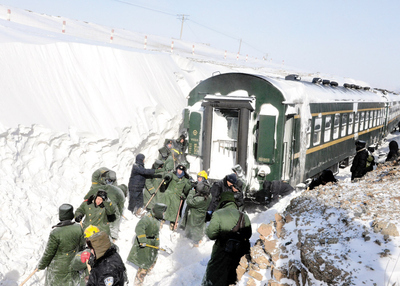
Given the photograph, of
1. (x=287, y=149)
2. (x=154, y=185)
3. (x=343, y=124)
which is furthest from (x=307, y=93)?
(x=154, y=185)

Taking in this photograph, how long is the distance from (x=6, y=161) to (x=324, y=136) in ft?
26.2

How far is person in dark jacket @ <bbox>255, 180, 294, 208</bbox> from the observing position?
25.3 ft

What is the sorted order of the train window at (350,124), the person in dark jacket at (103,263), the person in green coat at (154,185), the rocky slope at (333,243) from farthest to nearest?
the train window at (350,124)
the person in green coat at (154,185)
the person in dark jacket at (103,263)
the rocky slope at (333,243)

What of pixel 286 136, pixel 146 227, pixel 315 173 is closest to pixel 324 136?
pixel 315 173

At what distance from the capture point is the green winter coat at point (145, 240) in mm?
5602

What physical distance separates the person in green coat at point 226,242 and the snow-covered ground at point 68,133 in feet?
3.31

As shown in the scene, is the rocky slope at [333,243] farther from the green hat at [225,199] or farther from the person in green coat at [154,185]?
the person in green coat at [154,185]

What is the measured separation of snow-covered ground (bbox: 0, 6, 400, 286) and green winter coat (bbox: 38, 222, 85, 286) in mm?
685

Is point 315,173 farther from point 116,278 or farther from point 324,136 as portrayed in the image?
point 116,278

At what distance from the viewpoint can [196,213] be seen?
7.07 meters

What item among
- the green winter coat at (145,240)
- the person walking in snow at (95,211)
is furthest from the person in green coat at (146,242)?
the person walking in snow at (95,211)

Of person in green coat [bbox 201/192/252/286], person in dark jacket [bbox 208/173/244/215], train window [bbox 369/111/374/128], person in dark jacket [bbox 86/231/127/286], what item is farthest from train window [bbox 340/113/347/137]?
person in dark jacket [bbox 86/231/127/286]

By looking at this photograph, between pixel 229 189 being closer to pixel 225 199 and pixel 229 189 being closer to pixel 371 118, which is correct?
pixel 225 199

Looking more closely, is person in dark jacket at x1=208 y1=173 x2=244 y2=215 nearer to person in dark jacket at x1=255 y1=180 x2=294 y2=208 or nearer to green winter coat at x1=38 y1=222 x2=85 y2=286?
person in dark jacket at x1=255 y1=180 x2=294 y2=208
